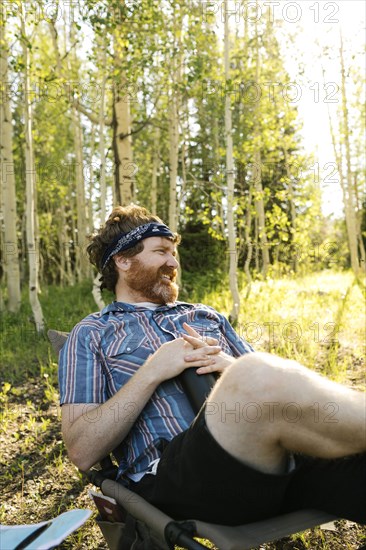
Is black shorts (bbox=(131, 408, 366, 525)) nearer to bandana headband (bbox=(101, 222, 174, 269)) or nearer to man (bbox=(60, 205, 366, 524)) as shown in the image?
man (bbox=(60, 205, 366, 524))

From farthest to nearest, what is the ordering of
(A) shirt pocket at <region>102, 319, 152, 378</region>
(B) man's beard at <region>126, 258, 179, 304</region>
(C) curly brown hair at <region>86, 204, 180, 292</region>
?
1. (C) curly brown hair at <region>86, 204, 180, 292</region>
2. (B) man's beard at <region>126, 258, 179, 304</region>
3. (A) shirt pocket at <region>102, 319, 152, 378</region>

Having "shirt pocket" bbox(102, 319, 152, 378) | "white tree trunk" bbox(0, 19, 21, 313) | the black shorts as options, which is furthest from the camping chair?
"white tree trunk" bbox(0, 19, 21, 313)

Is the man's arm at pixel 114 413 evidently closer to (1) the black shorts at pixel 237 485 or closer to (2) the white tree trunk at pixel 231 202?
(1) the black shorts at pixel 237 485

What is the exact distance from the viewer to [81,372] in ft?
7.60

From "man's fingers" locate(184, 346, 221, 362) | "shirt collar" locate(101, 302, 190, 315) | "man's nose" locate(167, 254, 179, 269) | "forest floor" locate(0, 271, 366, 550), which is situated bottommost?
"forest floor" locate(0, 271, 366, 550)

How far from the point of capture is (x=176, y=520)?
1904 mm

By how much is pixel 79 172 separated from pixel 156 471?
13.1 metres

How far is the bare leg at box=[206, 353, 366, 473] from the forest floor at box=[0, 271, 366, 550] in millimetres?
990

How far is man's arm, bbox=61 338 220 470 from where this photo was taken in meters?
2.13

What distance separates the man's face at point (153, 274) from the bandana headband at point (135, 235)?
3cm

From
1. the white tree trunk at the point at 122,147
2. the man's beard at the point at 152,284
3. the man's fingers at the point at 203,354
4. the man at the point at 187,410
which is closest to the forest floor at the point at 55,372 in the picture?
the man at the point at 187,410

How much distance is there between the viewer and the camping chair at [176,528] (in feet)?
5.58

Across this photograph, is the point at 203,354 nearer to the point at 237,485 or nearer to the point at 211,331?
the point at 211,331

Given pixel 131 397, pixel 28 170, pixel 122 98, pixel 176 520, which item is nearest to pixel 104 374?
pixel 131 397
